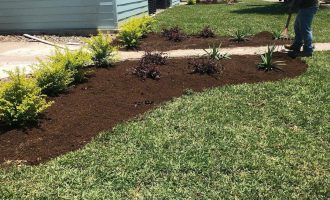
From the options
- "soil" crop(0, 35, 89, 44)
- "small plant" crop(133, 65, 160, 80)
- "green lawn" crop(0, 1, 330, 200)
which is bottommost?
"green lawn" crop(0, 1, 330, 200)

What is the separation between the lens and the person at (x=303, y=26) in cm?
862

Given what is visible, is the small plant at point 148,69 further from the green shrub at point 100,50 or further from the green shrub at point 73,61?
the green shrub at point 73,61

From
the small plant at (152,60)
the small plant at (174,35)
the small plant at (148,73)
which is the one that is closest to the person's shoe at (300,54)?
the small plant at (152,60)

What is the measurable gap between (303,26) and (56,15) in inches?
343

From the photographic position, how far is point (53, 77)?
22.3ft

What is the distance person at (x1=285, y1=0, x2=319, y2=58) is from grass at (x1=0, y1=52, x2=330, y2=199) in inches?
105

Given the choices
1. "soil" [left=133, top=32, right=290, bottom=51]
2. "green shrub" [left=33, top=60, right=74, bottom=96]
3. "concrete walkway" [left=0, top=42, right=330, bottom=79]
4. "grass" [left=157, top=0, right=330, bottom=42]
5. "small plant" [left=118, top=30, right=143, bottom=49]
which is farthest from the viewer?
"grass" [left=157, top=0, right=330, bottom=42]

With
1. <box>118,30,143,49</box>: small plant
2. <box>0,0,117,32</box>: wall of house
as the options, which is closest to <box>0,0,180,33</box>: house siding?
<box>0,0,117,32</box>: wall of house

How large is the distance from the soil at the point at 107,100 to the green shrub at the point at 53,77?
18cm

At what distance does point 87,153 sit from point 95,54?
3657 millimetres

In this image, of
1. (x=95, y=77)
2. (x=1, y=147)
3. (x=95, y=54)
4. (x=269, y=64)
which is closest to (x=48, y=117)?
(x=1, y=147)

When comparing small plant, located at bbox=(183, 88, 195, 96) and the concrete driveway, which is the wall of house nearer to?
the concrete driveway

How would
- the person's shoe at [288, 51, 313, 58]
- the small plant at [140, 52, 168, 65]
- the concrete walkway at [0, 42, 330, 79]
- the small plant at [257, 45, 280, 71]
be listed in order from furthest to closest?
the concrete walkway at [0, 42, 330, 79], the person's shoe at [288, 51, 313, 58], the small plant at [140, 52, 168, 65], the small plant at [257, 45, 280, 71]

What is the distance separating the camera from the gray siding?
1380 centimetres
